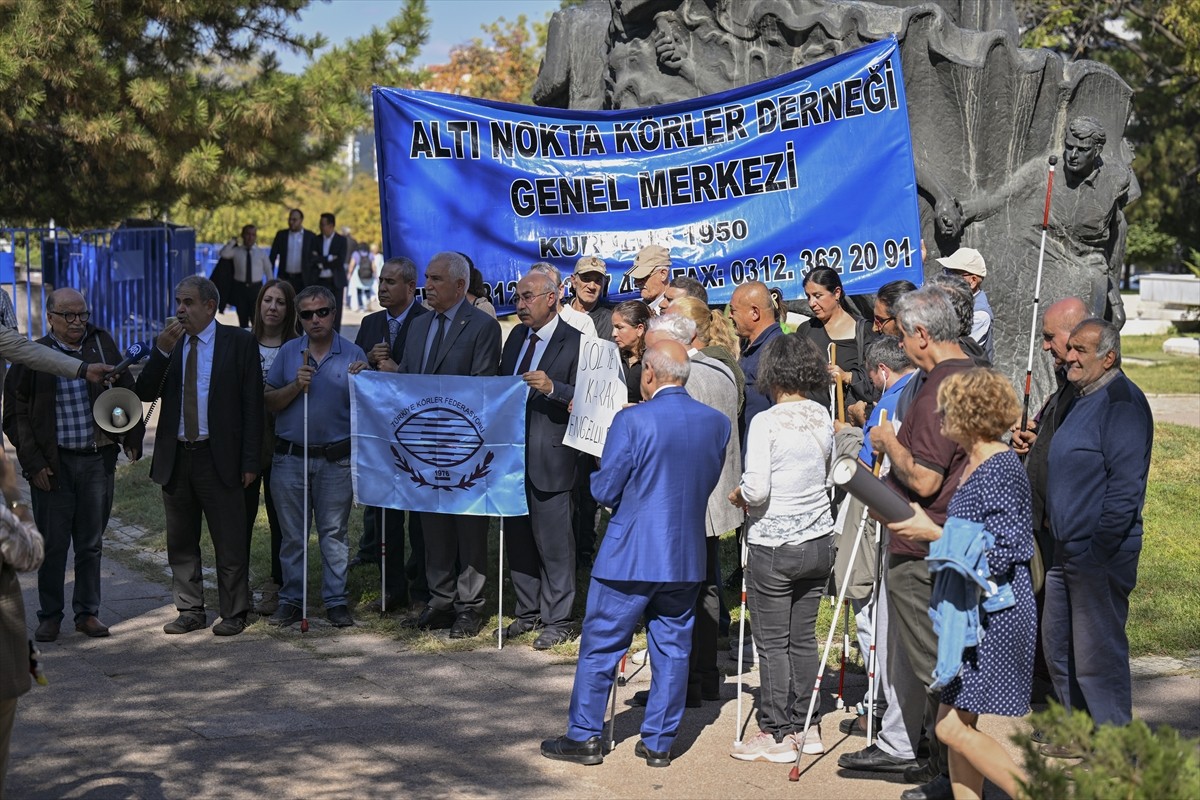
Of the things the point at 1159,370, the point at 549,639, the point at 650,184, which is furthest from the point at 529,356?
the point at 1159,370

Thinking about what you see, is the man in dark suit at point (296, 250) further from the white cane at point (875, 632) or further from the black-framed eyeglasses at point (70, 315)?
the white cane at point (875, 632)

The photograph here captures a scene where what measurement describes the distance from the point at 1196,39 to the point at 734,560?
19.4 meters

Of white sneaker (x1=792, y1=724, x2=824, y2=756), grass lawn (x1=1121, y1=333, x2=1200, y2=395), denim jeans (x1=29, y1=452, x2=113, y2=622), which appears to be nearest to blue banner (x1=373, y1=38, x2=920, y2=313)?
denim jeans (x1=29, y1=452, x2=113, y2=622)

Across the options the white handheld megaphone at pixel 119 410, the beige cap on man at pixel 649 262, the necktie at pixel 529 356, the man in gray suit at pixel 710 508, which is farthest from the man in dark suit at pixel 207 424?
the man in gray suit at pixel 710 508

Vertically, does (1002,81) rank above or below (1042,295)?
above

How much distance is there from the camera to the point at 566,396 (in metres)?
8.14

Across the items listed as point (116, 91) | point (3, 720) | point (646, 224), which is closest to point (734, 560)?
point (646, 224)

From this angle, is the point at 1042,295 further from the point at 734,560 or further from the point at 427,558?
the point at 427,558

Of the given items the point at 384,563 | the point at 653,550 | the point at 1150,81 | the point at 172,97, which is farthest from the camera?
the point at 1150,81

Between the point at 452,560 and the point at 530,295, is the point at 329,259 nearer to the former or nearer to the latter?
the point at 452,560

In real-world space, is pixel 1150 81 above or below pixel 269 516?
above

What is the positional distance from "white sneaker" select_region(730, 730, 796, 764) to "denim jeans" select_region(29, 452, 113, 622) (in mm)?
4120

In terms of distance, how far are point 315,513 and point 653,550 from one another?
3256mm

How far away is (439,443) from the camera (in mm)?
8492
